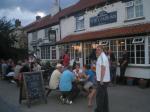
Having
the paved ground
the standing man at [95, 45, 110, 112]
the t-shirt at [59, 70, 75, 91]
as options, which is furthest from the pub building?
the standing man at [95, 45, 110, 112]

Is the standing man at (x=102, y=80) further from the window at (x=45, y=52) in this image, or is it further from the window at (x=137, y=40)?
the window at (x=45, y=52)

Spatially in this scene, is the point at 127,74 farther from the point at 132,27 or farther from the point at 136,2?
the point at 136,2

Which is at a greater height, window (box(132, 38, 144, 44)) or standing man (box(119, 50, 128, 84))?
window (box(132, 38, 144, 44))

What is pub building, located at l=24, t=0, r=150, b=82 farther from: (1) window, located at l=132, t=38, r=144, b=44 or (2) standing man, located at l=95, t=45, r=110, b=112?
(2) standing man, located at l=95, t=45, r=110, b=112

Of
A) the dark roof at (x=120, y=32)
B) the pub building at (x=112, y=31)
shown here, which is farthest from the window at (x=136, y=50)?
the dark roof at (x=120, y=32)

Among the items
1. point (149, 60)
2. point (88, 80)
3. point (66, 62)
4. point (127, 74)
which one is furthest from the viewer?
point (66, 62)

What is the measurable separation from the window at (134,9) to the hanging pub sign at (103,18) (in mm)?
1202

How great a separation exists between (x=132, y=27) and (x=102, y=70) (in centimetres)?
1009

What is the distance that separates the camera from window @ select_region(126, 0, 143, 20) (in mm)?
18547

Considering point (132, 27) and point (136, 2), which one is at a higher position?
point (136, 2)

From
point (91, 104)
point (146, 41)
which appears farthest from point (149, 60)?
point (91, 104)

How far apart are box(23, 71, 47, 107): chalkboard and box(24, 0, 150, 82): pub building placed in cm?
701

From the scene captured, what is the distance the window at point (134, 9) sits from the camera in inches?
730

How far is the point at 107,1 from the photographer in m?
21.0
